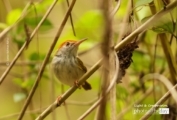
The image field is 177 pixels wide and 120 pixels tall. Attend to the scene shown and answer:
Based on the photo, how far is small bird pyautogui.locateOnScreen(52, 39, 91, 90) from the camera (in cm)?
285

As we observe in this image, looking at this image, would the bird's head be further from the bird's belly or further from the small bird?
the bird's belly

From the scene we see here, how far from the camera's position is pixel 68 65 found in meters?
3.01

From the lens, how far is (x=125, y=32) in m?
1.80

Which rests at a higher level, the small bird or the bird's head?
the bird's head

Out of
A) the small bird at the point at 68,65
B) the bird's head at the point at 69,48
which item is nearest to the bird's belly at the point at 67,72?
the small bird at the point at 68,65

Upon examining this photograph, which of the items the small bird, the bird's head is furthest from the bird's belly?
the bird's head

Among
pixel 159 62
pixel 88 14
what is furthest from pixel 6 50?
pixel 159 62

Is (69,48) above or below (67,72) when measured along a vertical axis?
above

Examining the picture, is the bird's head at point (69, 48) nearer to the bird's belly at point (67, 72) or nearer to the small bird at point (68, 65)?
the small bird at point (68, 65)

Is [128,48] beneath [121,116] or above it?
above

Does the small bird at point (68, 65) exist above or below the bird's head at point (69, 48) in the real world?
below

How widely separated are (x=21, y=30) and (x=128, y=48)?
1095 millimetres

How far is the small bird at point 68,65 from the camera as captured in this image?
2.85 m

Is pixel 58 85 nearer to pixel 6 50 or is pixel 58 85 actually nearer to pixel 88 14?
pixel 6 50
